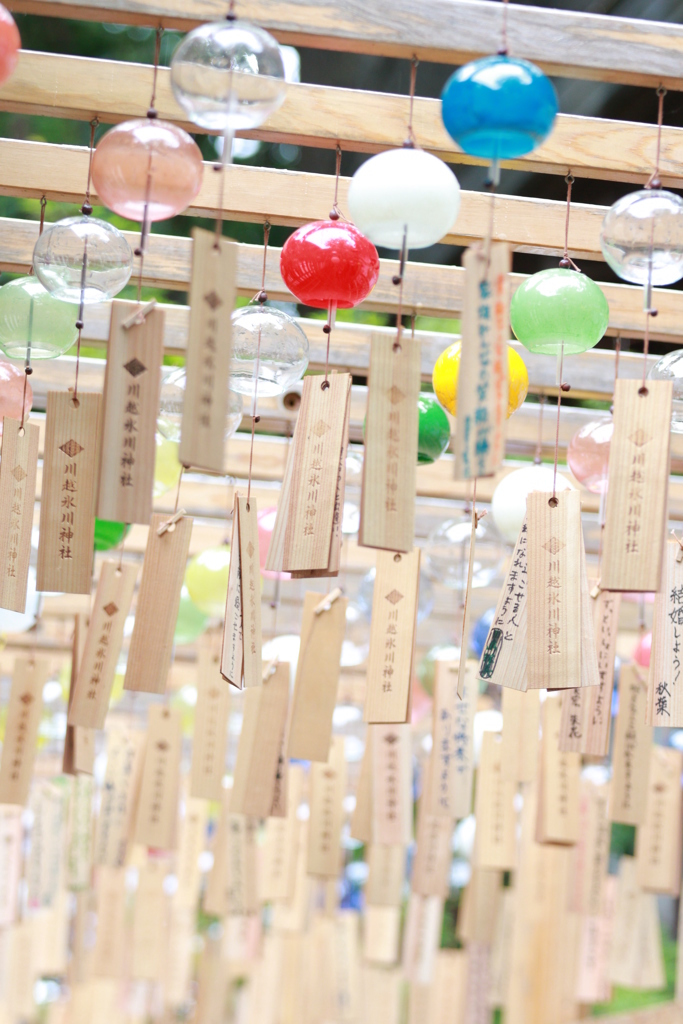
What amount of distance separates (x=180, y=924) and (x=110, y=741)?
1748 millimetres

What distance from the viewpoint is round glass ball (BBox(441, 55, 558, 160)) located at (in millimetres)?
1348

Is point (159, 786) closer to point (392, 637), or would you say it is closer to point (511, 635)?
point (392, 637)

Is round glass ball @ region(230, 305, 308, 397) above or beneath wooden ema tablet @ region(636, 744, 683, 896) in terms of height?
above

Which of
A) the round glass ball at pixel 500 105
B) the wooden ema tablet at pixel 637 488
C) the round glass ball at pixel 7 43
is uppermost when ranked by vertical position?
the round glass ball at pixel 7 43

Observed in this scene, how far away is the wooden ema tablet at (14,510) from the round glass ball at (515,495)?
0.94 metres

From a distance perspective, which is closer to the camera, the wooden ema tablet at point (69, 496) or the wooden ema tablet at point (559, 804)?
the wooden ema tablet at point (69, 496)

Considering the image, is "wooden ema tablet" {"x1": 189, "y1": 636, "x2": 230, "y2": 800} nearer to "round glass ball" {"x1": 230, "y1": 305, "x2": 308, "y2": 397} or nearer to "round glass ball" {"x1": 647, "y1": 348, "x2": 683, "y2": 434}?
"round glass ball" {"x1": 230, "y1": 305, "x2": 308, "y2": 397}

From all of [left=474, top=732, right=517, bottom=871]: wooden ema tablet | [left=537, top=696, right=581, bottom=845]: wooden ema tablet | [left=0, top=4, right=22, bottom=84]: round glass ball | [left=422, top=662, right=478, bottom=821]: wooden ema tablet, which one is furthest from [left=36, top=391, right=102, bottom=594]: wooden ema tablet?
[left=474, top=732, right=517, bottom=871]: wooden ema tablet

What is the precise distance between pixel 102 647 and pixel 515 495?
33.6 inches

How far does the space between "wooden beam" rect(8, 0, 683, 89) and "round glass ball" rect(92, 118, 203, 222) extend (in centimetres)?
31

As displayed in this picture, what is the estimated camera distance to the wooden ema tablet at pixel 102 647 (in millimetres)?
2113

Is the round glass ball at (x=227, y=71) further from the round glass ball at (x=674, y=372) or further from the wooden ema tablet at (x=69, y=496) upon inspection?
the round glass ball at (x=674, y=372)

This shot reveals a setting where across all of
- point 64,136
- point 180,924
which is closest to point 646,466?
point 180,924

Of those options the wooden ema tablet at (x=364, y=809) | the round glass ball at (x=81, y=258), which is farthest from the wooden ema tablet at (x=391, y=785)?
the round glass ball at (x=81, y=258)
